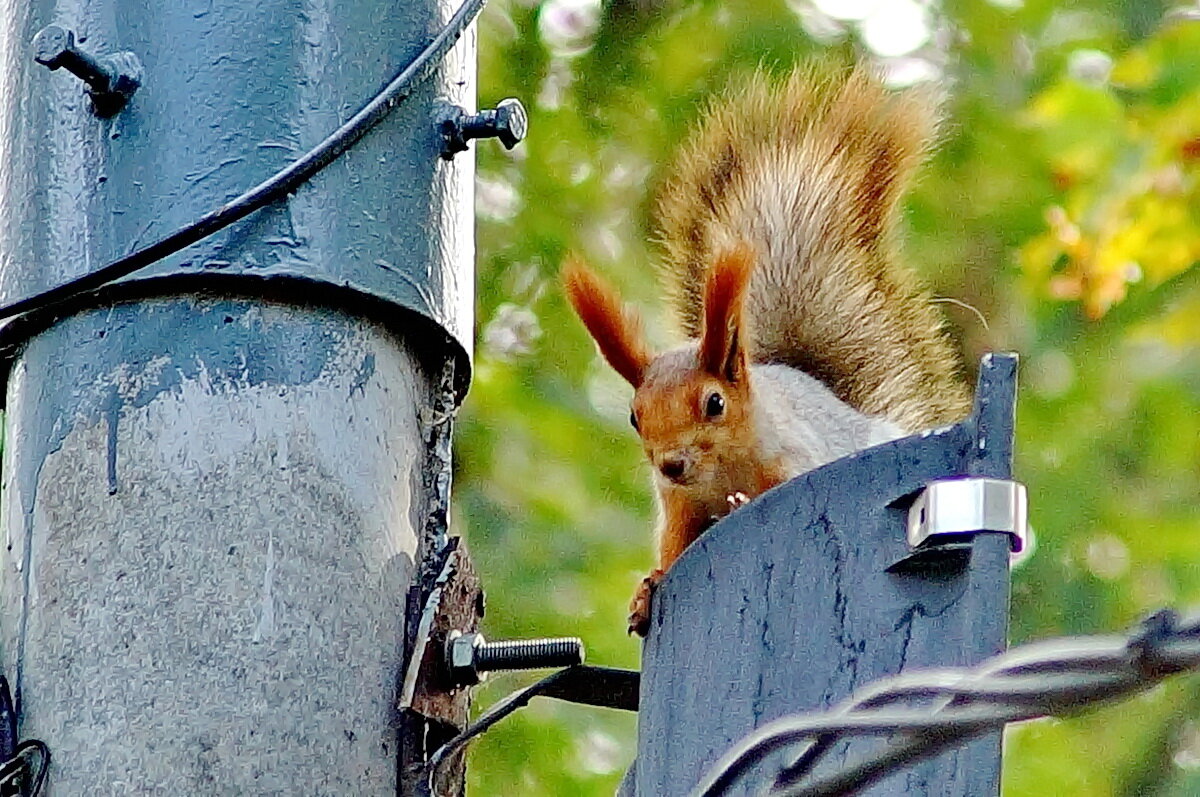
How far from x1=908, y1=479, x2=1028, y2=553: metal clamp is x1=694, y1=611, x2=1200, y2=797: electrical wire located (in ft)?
1.45

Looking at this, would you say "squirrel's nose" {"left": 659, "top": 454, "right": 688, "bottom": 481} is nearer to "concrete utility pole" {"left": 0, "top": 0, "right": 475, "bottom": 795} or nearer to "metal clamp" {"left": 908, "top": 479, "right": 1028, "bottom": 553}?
"concrete utility pole" {"left": 0, "top": 0, "right": 475, "bottom": 795}

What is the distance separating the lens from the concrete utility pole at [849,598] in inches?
47.4

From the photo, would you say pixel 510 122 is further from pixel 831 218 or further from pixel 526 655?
pixel 831 218

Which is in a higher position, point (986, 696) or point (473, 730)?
point (473, 730)

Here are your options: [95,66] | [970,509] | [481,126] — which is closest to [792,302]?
[481,126]

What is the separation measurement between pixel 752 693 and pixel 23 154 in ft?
2.29

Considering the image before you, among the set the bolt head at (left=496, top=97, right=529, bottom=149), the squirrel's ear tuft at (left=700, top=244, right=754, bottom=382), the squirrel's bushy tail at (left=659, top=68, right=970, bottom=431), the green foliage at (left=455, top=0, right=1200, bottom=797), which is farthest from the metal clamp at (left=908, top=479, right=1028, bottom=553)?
the green foliage at (left=455, top=0, right=1200, bottom=797)

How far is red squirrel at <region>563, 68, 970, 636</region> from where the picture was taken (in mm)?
2287

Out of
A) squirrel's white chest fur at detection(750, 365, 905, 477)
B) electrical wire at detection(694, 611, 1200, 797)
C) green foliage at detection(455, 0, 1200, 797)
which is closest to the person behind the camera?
electrical wire at detection(694, 611, 1200, 797)

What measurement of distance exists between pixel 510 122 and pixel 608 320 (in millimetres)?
647

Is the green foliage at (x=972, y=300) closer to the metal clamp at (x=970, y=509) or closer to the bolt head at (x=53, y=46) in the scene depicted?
the bolt head at (x=53, y=46)

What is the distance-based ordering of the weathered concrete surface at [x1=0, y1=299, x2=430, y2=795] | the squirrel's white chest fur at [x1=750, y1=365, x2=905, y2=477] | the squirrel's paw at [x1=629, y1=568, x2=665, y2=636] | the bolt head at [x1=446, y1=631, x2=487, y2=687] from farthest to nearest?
the squirrel's white chest fur at [x1=750, y1=365, x2=905, y2=477] → the squirrel's paw at [x1=629, y1=568, x2=665, y2=636] → the bolt head at [x1=446, y1=631, x2=487, y2=687] → the weathered concrete surface at [x1=0, y1=299, x2=430, y2=795]

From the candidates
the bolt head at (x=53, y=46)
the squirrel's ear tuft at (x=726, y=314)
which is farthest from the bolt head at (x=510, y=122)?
the squirrel's ear tuft at (x=726, y=314)

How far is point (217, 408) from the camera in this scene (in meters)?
1.47
